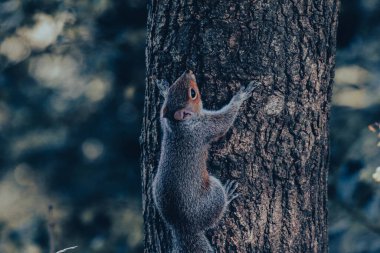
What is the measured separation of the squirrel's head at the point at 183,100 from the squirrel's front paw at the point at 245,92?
19 cm

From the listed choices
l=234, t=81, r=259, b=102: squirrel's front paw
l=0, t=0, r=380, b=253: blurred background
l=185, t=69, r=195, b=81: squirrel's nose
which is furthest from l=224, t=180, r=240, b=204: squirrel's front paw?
l=0, t=0, r=380, b=253: blurred background

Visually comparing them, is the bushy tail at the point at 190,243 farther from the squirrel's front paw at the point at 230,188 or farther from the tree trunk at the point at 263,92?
the squirrel's front paw at the point at 230,188

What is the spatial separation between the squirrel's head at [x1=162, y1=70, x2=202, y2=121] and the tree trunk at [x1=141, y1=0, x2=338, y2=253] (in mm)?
40

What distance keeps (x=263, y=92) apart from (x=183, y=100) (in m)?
0.38

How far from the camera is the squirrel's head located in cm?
236

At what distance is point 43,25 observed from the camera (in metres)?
6.08

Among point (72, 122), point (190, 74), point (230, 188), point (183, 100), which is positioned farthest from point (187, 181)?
point (72, 122)

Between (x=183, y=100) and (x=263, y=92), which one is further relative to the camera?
(x=183, y=100)

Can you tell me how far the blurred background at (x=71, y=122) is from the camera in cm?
595

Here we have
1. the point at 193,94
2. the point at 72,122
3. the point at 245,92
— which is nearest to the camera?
the point at 245,92

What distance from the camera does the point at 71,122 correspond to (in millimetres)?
6121

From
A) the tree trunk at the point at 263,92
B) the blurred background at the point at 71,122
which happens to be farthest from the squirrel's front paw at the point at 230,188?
the blurred background at the point at 71,122

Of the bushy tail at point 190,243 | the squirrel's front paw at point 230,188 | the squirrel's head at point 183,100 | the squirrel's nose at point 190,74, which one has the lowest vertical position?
the bushy tail at point 190,243

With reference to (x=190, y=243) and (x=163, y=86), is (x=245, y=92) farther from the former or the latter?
(x=190, y=243)
